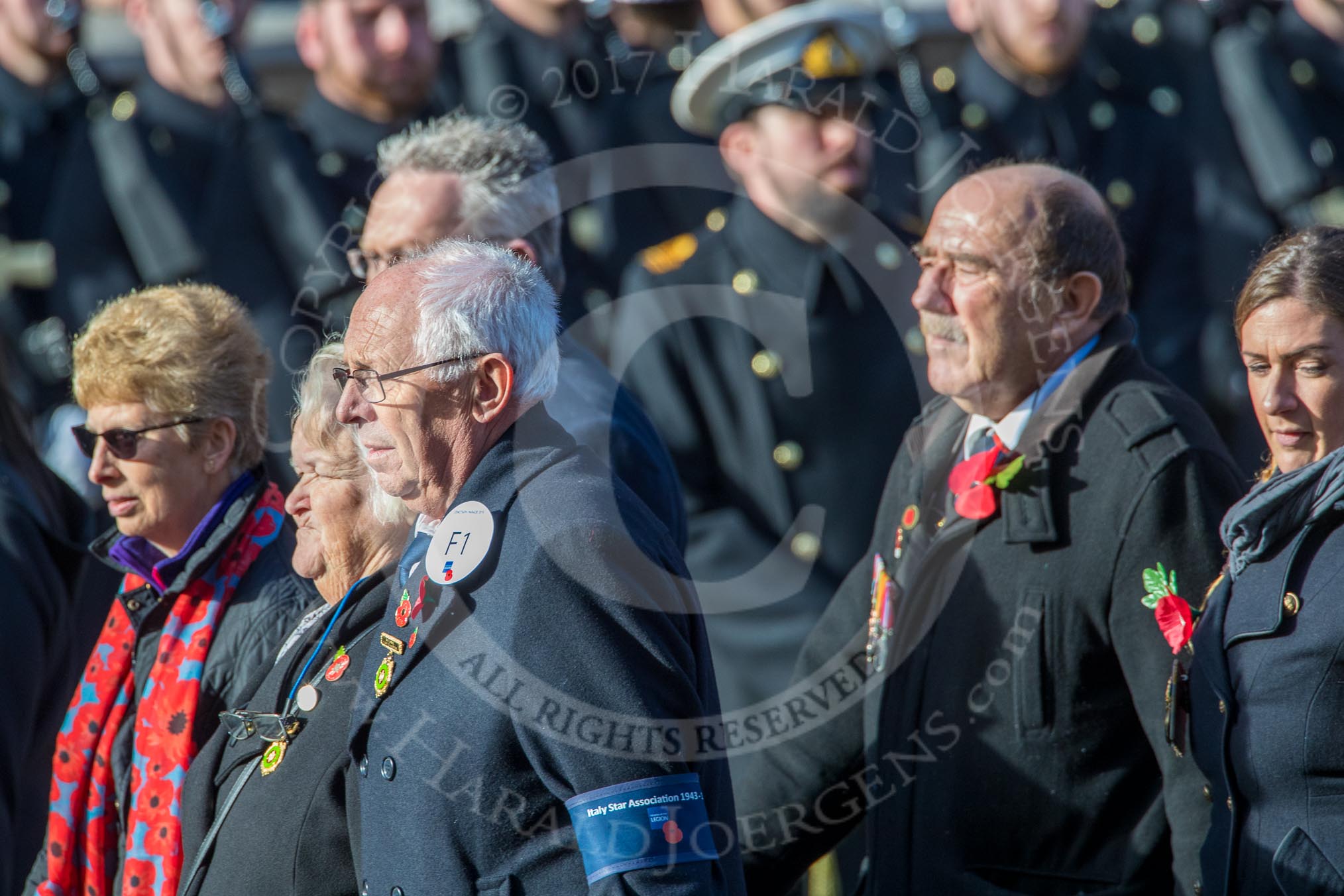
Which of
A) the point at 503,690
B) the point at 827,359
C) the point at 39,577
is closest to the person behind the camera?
the point at 503,690

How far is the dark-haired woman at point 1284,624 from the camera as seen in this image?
258 centimetres

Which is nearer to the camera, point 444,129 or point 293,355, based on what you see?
point 444,129

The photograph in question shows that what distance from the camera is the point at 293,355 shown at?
221 inches

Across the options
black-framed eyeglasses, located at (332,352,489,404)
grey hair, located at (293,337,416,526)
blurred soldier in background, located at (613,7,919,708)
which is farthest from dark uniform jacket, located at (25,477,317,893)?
blurred soldier in background, located at (613,7,919,708)

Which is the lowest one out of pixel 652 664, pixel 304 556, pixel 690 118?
pixel 652 664

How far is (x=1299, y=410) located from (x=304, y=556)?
179cm

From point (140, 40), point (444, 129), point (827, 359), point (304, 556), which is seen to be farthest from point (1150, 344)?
point (140, 40)

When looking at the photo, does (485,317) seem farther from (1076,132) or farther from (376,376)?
(1076,132)

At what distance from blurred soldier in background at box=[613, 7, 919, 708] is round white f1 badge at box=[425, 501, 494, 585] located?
2.38 metres

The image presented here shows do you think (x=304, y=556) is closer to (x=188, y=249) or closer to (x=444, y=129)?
(x=444, y=129)

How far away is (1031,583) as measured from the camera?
3113 millimetres

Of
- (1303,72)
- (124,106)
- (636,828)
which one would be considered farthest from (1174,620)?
(124,106)

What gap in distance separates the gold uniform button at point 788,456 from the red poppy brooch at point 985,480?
5.64 feet

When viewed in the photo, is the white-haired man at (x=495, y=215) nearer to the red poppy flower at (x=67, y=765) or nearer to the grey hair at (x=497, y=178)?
the grey hair at (x=497, y=178)
